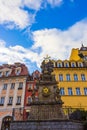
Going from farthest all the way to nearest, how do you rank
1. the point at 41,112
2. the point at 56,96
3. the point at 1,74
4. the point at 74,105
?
the point at 1,74 → the point at 74,105 → the point at 56,96 → the point at 41,112

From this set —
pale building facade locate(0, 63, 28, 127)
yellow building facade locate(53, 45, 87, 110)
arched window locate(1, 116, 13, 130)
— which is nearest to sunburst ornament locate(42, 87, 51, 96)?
pale building facade locate(0, 63, 28, 127)

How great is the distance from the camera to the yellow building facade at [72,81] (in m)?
36.4

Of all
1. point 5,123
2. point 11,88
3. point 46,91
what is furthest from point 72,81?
point 46,91

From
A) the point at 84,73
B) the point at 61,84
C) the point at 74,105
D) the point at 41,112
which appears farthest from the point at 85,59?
the point at 41,112

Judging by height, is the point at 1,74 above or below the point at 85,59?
below

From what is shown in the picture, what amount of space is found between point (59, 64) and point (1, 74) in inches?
574

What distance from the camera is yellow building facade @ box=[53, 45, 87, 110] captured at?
36.4m

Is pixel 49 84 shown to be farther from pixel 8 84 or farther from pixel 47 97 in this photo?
pixel 8 84

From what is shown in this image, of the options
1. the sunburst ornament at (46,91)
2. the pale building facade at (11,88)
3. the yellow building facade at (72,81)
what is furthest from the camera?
the yellow building facade at (72,81)

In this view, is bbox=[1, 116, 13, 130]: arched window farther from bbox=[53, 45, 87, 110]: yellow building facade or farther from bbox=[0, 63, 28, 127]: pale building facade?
bbox=[53, 45, 87, 110]: yellow building facade

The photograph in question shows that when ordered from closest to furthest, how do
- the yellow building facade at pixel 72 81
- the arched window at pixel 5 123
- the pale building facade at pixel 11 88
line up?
the arched window at pixel 5 123, the pale building facade at pixel 11 88, the yellow building facade at pixel 72 81

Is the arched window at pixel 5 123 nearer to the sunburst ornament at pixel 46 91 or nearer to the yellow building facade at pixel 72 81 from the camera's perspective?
A: the yellow building facade at pixel 72 81

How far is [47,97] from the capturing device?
704 inches

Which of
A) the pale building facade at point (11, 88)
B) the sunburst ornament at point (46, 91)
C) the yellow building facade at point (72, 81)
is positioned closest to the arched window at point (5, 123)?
the pale building facade at point (11, 88)
